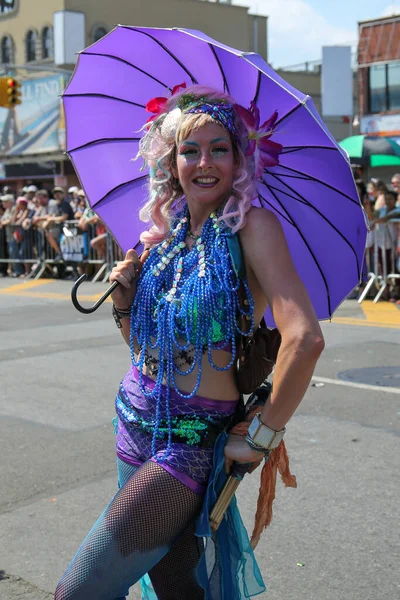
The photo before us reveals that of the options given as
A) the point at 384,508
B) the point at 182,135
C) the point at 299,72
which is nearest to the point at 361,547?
the point at 384,508

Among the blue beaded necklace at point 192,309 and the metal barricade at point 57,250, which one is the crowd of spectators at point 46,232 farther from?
the blue beaded necklace at point 192,309

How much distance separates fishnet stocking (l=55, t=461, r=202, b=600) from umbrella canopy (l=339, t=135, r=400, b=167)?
13.6 meters

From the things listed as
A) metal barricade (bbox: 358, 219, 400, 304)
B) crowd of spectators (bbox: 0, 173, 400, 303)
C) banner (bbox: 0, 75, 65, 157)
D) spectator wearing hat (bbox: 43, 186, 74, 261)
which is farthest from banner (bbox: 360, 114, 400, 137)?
metal barricade (bbox: 358, 219, 400, 304)

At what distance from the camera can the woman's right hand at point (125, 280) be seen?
2.71 meters

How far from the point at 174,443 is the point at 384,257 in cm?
1130

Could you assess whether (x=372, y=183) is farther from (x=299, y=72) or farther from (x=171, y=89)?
(x=299, y=72)

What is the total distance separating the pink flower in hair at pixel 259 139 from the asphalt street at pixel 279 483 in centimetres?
194

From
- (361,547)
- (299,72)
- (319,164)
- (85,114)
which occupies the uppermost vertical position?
(299,72)

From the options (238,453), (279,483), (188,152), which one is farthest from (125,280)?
(279,483)

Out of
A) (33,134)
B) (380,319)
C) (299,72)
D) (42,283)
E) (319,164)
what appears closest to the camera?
(319,164)

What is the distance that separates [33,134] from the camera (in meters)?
35.4

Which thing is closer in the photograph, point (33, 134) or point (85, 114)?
point (85, 114)

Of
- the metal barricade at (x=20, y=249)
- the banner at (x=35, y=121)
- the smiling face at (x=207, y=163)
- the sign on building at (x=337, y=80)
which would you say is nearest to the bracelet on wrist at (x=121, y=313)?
the smiling face at (x=207, y=163)

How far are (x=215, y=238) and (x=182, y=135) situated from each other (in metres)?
0.35
